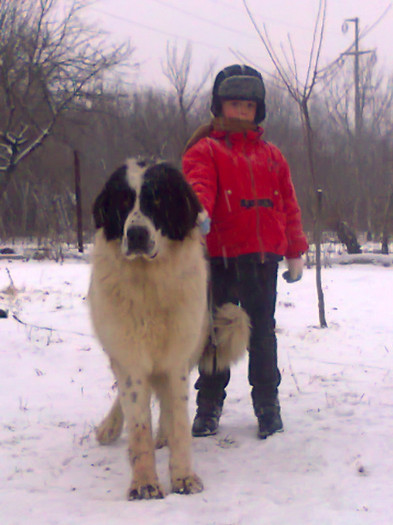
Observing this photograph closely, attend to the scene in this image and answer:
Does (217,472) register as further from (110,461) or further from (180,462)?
(110,461)

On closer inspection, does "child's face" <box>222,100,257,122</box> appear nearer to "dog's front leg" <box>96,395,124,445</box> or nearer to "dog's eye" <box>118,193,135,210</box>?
"dog's eye" <box>118,193,135,210</box>

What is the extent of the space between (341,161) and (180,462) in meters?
22.1

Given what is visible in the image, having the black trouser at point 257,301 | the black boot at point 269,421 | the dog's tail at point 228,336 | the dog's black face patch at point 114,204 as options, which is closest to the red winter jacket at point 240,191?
the black trouser at point 257,301

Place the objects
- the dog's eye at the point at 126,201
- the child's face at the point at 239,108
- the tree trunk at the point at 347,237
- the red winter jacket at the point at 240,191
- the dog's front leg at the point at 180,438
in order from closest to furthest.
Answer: the dog's eye at the point at 126,201 < the dog's front leg at the point at 180,438 < the red winter jacket at the point at 240,191 < the child's face at the point at 239,108 < the tree trunk at the point at 347,237

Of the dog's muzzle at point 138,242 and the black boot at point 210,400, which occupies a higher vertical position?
the dog's muzzle at point 138,242

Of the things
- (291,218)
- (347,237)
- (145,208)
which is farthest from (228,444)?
(347,237)

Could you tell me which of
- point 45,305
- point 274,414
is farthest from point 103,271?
point 45,305

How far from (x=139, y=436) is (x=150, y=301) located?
0.60m

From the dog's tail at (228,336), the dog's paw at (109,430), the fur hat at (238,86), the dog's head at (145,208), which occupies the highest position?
the fur hat at (238,86)

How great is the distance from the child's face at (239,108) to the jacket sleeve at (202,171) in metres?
0.24

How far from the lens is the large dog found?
228 centimetres

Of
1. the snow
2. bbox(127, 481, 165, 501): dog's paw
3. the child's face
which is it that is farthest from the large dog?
the child's face

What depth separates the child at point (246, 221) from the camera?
9.69 feet

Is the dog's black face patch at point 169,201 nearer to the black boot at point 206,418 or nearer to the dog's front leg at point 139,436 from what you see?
the dog's front leg at point 139,436
